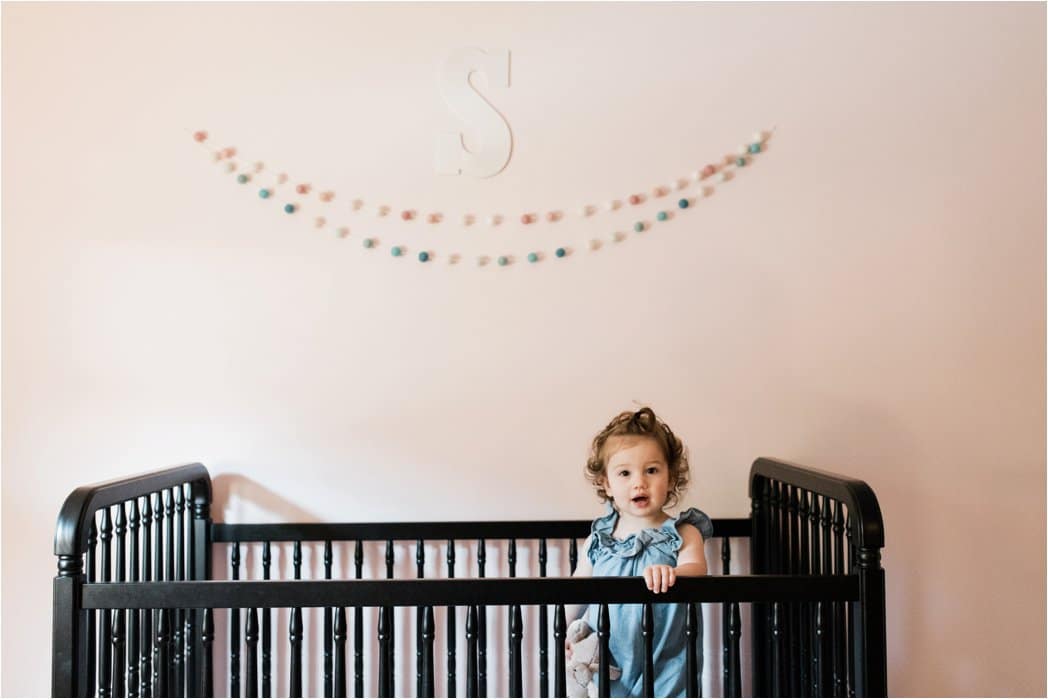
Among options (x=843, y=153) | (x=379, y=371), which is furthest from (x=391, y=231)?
(x=843, y=153)

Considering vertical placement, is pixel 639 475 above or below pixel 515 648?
above

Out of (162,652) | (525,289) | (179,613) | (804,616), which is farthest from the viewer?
(525,289)

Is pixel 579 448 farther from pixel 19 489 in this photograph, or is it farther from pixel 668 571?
pixel 19 489

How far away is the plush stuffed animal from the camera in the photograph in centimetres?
153

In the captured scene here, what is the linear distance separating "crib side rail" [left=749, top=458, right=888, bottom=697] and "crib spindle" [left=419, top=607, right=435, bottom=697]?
494mm

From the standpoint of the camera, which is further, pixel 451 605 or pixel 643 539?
pixel 643 539

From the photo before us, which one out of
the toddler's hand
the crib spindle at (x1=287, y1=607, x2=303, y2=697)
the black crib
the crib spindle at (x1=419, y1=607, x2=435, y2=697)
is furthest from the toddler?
the crib spindle at (x1=287, y1=607, x2=303, y2=697)

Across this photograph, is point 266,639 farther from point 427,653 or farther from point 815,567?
point 815,567

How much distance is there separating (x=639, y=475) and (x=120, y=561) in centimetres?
86

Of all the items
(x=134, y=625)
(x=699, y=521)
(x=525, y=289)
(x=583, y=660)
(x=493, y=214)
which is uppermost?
(x=493, y=214)

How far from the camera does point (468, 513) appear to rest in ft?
6.04

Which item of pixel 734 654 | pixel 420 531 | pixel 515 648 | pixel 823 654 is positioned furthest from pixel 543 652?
pixel 420 531

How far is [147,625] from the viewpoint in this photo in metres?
1.41

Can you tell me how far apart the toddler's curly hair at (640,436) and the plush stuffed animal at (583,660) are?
25 centimetres
